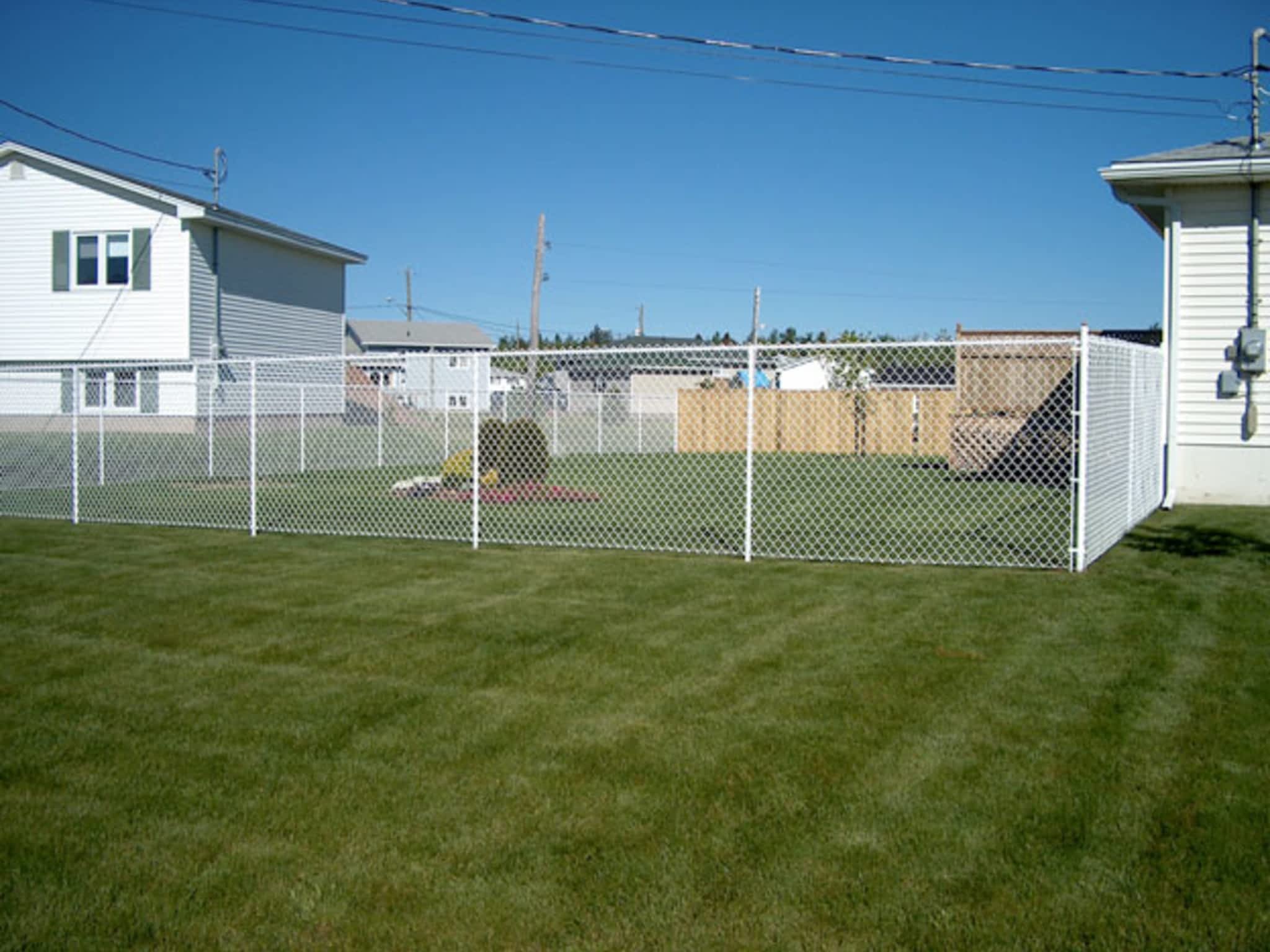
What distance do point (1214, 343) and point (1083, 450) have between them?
6158mm

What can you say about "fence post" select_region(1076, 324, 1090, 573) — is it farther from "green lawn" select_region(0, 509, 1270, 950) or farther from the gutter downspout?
the gutter downspout

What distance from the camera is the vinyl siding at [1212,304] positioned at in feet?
41.0

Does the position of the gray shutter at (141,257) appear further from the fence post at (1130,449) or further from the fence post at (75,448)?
the fence post at (1130,449)

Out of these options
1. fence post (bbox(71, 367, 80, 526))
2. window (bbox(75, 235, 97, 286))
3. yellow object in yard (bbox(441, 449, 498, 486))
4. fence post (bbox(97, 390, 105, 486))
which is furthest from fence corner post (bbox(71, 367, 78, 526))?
window (bbox(75, 235, 97, 286))

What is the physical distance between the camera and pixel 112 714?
5.02 m

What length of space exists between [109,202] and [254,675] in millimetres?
21384

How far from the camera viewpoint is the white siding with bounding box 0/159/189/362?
23.0 m

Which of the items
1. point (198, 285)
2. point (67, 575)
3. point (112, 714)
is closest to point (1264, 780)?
point (112, 714)

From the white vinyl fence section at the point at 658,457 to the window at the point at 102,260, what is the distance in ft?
6.88

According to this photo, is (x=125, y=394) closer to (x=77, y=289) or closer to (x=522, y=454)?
(x=77, y=289)

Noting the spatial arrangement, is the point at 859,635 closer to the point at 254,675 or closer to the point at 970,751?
the point at 970,751

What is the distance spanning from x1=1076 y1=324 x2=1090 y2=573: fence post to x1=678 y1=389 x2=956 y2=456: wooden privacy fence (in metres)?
13.5

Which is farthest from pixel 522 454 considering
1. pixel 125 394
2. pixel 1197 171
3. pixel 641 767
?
pixel 125 394

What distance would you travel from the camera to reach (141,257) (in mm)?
23125
